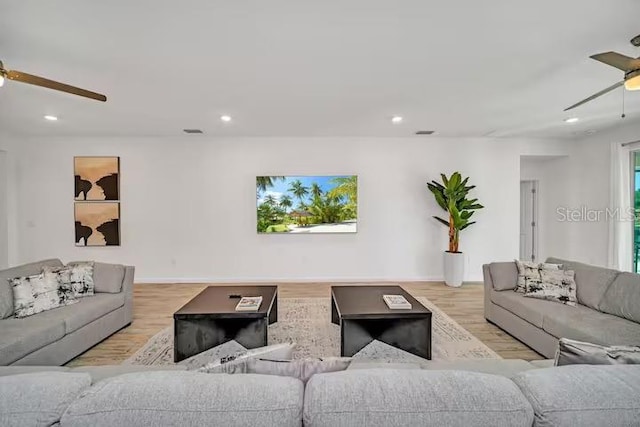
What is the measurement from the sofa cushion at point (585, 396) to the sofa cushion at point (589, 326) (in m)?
1.67

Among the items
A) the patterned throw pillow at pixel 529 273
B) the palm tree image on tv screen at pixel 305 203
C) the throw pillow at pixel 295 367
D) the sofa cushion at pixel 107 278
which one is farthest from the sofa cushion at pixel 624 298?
the sofa cushion at pixel 107 278

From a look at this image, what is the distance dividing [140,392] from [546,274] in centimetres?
376

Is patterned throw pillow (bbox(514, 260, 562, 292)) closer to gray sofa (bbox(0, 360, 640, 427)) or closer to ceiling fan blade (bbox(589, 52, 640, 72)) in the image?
ceiling fan blade (bbox(589, 52, 640, 72))

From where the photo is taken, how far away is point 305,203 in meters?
5.46

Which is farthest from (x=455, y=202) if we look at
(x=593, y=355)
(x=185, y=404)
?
(x=185, y=404)

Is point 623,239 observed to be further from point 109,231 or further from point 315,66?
point 109,231

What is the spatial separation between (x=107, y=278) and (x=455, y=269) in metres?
5.06

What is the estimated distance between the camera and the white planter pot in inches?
202

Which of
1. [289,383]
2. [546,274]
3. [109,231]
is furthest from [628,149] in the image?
[109,231]

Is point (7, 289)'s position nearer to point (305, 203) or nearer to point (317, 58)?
point (317, 58)

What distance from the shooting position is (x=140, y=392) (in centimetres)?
93

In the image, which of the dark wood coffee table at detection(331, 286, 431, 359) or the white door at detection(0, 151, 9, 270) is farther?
the white door at detection(0, 151, 9, 270)

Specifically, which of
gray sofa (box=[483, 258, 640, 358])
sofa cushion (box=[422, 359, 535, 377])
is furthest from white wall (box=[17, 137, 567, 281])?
sofa cushion (box=[422, 359, 535, 377])

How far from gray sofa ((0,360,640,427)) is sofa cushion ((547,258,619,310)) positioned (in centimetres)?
239
